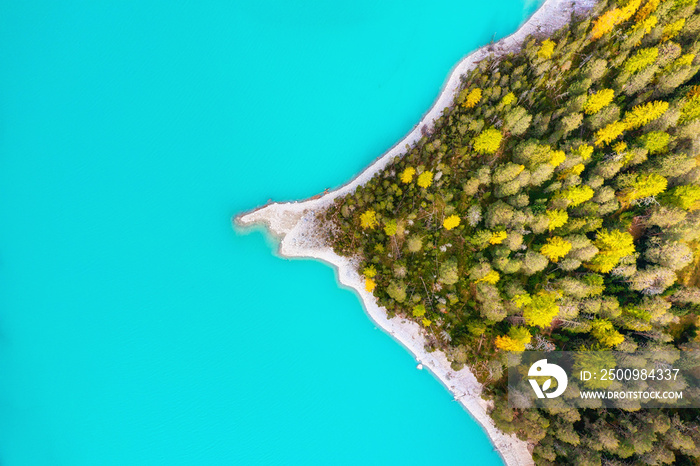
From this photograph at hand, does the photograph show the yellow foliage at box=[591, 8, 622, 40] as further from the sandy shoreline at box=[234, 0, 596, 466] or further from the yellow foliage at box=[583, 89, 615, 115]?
the yellow foliage at box=[583, 89, 615, 115]

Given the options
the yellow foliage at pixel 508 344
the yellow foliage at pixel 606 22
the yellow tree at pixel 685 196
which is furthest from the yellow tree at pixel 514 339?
the yellow foliage at pixel 606 22

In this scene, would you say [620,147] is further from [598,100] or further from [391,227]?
[391,227]

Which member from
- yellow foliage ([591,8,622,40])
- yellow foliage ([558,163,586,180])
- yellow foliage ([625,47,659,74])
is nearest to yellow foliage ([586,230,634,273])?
yellow foliage ([558,163,586,180])

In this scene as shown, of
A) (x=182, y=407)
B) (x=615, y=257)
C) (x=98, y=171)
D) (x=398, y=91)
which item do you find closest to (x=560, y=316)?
(x=615, y=257)

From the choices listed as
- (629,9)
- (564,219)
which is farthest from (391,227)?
(629,9)

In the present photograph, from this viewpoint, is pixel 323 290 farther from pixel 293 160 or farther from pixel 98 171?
pixel 98 171
